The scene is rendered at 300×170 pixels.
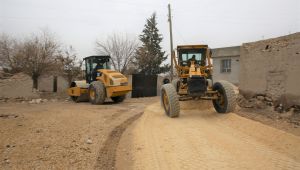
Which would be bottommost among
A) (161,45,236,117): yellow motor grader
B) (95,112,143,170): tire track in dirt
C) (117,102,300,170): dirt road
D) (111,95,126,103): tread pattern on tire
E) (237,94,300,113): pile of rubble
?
(95,112,143,170): tire track in dirt

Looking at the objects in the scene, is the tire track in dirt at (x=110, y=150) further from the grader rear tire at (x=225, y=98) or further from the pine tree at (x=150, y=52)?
the pine tree at (x=150, y=52)

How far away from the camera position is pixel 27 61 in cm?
2706

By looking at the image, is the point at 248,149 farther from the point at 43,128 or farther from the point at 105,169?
the point at 43,128

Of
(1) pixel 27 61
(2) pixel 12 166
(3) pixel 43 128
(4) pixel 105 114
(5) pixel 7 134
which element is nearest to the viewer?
(2) pixel 12 166

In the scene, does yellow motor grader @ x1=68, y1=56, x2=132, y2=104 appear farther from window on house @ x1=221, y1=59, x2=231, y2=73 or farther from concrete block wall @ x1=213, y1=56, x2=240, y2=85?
window on house @ x1=221, y1=59, x2=231, y2=73

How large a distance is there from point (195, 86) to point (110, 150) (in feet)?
16.0

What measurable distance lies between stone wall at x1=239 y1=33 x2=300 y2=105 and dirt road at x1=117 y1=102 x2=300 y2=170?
1.96 meters

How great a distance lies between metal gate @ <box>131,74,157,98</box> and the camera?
23.9 m

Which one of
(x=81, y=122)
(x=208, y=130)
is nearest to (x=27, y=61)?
(x=81, y=122)

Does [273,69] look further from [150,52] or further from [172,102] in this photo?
[150,52]

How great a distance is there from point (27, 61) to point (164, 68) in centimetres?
2358

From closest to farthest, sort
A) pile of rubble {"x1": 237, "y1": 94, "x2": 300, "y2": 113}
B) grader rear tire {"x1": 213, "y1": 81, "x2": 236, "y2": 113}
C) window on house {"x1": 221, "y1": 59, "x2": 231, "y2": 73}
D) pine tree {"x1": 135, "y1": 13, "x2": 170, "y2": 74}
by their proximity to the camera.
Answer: pile of rubble {"x1": 237, "y1": 94, "x2": 300, "y2": 113}
grader rear tire {"x1": 213, "y1": 81, "x2": 236, "y2": 113}
window on house {"x1": 221, "y1": 59, "x2": 231, "y2": 73}
pine tree {"x1": 135, "y1": 13, "x2": 170, "y2": 74}

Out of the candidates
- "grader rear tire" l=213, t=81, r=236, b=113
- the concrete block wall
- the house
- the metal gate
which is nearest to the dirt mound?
the metal gate

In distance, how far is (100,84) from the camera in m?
17.9
